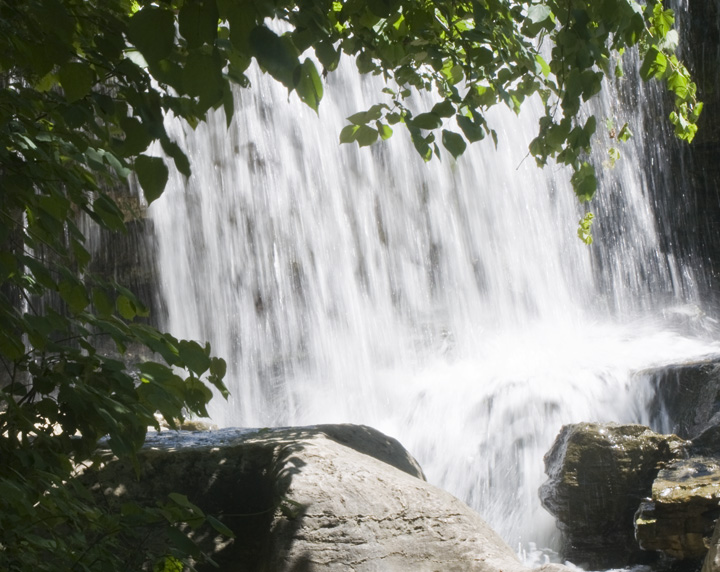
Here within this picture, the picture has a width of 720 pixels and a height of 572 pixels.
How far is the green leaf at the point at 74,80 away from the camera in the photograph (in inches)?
54.0

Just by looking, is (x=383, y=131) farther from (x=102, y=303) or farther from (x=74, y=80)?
(x=74, y=80)

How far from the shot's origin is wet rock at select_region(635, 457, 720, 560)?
4.78 m

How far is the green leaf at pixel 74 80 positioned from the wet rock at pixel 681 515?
4.60 meters

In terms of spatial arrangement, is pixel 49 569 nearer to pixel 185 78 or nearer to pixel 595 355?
pixel 185 78

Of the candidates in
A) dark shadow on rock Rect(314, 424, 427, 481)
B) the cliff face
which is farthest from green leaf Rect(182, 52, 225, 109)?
the cliff face

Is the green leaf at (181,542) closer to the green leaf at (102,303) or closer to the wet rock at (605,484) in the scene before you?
the green leaf at (102,303)

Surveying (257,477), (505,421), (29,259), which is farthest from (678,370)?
(29,259)

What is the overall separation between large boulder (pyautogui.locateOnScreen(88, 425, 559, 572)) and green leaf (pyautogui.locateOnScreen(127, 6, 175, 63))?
7.55ft

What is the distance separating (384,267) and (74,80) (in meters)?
10.9

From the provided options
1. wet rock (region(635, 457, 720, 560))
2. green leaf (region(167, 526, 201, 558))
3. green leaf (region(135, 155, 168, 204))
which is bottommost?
wet rock (region(635, 457, 720, 560))

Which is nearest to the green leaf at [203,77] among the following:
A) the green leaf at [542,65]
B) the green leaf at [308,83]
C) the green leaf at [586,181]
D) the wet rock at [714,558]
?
the green leaf at [308,83]

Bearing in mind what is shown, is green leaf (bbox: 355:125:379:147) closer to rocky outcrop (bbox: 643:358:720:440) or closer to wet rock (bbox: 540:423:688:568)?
wet rock (bbox: 540:423:688:568)

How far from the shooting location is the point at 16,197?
1637 mm

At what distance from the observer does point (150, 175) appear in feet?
4.32
